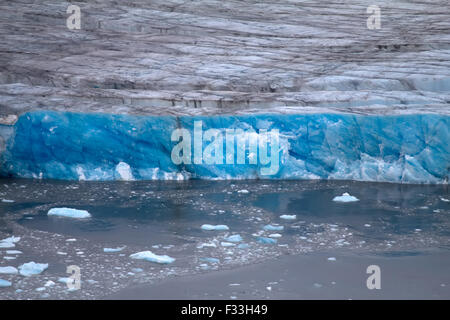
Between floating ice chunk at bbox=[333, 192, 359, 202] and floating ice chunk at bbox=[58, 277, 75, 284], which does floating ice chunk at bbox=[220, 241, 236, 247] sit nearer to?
floating ice chunk at bbox=[58, 277, 75, 284]

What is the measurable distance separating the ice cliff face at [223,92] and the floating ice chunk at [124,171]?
0.05 ft

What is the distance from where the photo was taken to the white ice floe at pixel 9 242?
4.38 metres

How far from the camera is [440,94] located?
8141mm

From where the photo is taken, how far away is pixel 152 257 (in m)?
4.13

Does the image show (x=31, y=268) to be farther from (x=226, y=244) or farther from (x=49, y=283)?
(x=226, y=244)

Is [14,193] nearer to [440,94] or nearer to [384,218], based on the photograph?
[384,218]

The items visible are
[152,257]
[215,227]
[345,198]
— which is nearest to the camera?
[152,257]

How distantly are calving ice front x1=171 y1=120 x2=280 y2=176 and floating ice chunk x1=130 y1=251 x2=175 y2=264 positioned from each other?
11.1 ft

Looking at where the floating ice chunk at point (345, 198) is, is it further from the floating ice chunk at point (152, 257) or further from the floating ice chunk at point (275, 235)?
the floating ice chunk at point (152, 257)

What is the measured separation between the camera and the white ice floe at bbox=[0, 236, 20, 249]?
438 cm

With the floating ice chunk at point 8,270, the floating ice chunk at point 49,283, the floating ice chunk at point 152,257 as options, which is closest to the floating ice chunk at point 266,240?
the floating ice chunk at point 152,257

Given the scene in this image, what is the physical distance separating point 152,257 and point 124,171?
351 cm

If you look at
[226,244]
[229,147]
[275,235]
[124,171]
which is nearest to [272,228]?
[275,235]

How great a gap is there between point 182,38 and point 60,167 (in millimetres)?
4620
